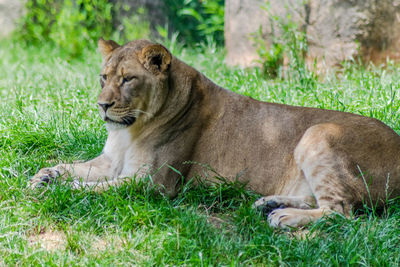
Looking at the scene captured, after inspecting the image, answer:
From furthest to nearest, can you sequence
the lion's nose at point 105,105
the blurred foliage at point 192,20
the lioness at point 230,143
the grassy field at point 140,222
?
1. the blurred foliage at point 192,20
2. the lion's nose at point 105,105
3. the lioness at point 230,143
4. the grassy field at point 140,222

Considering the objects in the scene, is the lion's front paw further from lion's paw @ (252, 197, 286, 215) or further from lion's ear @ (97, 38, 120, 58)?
lion's paw @ (252, 197, 286, 215)

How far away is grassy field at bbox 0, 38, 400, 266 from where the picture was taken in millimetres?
2932

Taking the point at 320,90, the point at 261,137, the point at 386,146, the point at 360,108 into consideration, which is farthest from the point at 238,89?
the point at 386,146

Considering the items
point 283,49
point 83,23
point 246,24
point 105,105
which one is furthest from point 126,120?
point 83,23

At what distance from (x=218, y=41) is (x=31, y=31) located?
320 centimetres

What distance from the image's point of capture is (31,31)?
9.18 m

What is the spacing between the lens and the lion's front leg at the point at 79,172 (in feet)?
12.5

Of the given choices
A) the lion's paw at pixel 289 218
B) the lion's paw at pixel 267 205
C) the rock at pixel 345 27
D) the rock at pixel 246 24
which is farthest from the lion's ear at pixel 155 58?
the rock at pixel 246 24

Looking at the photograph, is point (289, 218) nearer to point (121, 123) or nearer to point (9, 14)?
point (121, 123)

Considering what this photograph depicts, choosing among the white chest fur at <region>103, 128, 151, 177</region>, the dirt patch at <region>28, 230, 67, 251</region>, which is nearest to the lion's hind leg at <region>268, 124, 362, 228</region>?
the white chest fur at <region>103, 128, 151, 177</region>

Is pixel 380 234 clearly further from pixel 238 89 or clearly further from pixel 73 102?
pixel 73 102

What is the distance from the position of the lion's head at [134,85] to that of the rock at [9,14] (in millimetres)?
5860

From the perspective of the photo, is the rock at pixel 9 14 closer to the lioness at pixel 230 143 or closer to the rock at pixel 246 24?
the rock at pixel 246 24

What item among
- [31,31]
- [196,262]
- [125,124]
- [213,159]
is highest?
[31,31]
